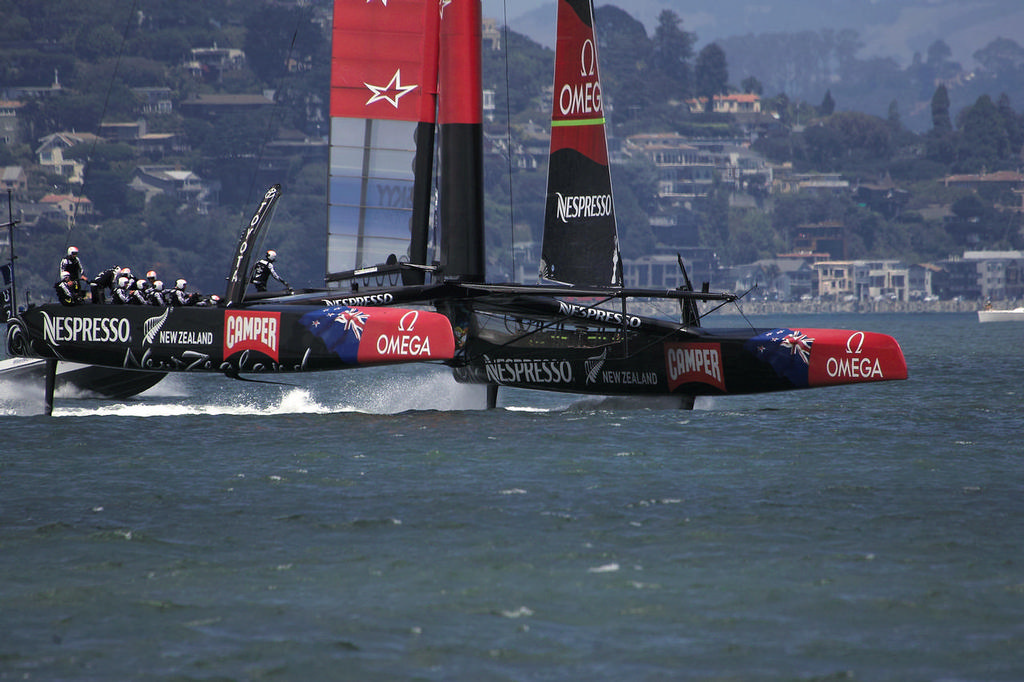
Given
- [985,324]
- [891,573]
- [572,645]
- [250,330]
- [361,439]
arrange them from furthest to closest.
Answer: [985,324], [250,330], [361,439], [891,573], [572,645]

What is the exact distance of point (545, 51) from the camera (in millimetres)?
161375

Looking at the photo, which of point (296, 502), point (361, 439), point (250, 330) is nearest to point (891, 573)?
point (296, 502)

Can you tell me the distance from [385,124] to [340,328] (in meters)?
3.58

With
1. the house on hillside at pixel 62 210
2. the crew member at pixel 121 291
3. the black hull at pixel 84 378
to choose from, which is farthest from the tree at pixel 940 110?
the crew member at pixel 121 291

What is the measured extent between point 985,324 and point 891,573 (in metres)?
71.8

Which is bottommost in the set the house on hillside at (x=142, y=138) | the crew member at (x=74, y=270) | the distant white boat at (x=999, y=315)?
the crew member at (x=74, y=270)

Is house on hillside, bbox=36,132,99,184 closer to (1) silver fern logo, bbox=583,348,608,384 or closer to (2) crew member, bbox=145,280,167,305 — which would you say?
(2) crew member, bbox=145,280,167,305

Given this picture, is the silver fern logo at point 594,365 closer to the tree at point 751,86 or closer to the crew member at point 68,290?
the crew member at point 68,290

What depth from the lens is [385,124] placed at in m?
15.5

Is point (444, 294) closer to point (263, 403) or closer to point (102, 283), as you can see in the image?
point (102, 283)

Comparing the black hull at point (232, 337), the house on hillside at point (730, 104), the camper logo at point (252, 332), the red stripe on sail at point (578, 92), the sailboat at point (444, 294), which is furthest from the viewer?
the house on hillside at point (730, 104)

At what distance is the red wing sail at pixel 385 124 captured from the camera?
15.4 metres

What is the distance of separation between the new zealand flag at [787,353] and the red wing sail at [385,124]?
13.4 ft

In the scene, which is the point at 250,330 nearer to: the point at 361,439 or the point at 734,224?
the point at 361,439
